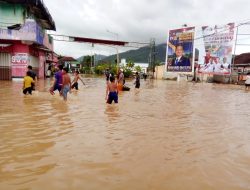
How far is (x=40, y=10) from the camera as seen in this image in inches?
1261

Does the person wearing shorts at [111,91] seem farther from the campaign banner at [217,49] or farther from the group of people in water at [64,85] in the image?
the campaign banner at [217,49]

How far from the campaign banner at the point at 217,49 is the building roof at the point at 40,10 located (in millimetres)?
17876

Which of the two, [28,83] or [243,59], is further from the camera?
[243,59]

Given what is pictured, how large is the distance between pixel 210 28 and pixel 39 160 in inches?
1463

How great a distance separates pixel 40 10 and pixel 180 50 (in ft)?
62.5

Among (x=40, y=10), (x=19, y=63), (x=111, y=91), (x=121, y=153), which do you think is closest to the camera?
(x=121, y=153)

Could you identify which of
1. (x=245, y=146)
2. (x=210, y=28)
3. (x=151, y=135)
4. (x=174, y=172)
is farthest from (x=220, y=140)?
(x=210, y=28)

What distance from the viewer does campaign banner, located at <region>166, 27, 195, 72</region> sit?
4241 cm

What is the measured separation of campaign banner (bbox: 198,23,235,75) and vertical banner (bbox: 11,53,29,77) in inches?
825

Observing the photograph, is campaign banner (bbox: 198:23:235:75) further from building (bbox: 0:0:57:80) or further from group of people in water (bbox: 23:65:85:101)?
group of people in water (bbox: 23:65:85:101)

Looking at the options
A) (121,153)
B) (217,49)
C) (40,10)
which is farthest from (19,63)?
(121,153)

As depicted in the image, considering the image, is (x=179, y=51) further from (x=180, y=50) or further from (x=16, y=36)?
(x=16, y=36)

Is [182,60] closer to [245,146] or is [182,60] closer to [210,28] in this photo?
[210,28]

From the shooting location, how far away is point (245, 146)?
651 centimetres
